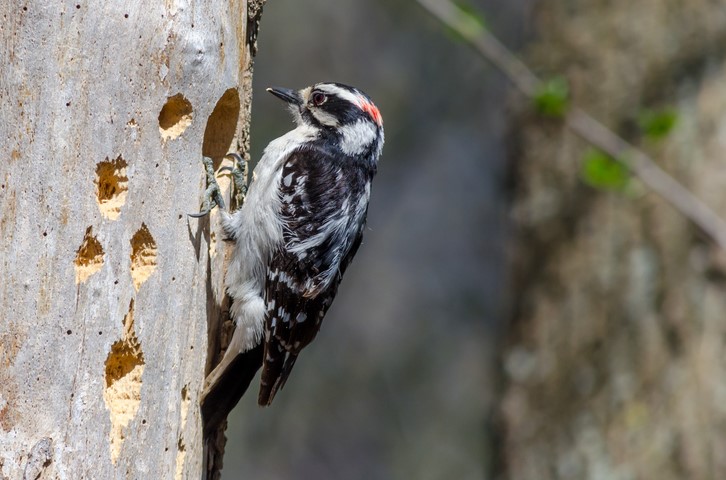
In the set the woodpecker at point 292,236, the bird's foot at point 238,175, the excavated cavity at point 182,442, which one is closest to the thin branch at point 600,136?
the woodpecker at point 292,236

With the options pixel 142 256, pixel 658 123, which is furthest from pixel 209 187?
pixel 658 123

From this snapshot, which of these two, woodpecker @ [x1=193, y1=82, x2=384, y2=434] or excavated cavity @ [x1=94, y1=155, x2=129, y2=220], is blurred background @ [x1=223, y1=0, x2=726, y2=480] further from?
excavated cavity @ [x1=94, y1=155, x2=129, y2=220]

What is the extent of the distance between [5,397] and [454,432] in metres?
8.57

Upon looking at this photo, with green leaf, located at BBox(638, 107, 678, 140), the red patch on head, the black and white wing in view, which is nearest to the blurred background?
green leaf, located at BBox(638, 107, 678, 140)

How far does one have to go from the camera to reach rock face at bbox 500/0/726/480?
5234 mm

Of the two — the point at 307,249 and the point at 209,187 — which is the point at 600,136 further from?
the point at 209,187

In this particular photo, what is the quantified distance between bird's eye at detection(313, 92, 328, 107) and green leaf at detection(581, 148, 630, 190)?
5.60 ft

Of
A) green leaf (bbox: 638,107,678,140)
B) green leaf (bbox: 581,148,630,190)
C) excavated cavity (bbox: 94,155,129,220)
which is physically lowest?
excavated cavity (bbox: 94,155,129,220)

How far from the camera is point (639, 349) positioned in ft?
17.3

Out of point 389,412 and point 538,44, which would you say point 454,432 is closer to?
point 389,412

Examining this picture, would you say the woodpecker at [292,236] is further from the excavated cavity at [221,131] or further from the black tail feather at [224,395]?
A: the excavated cavity at [221,131]

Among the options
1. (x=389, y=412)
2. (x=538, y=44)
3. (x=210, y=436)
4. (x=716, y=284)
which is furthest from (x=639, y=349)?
(x=389, y=412)

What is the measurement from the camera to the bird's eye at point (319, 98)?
4121mm

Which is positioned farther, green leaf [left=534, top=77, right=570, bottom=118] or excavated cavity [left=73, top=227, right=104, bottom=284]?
green leaf [left=534, top=77, right=570, bottom=118]
